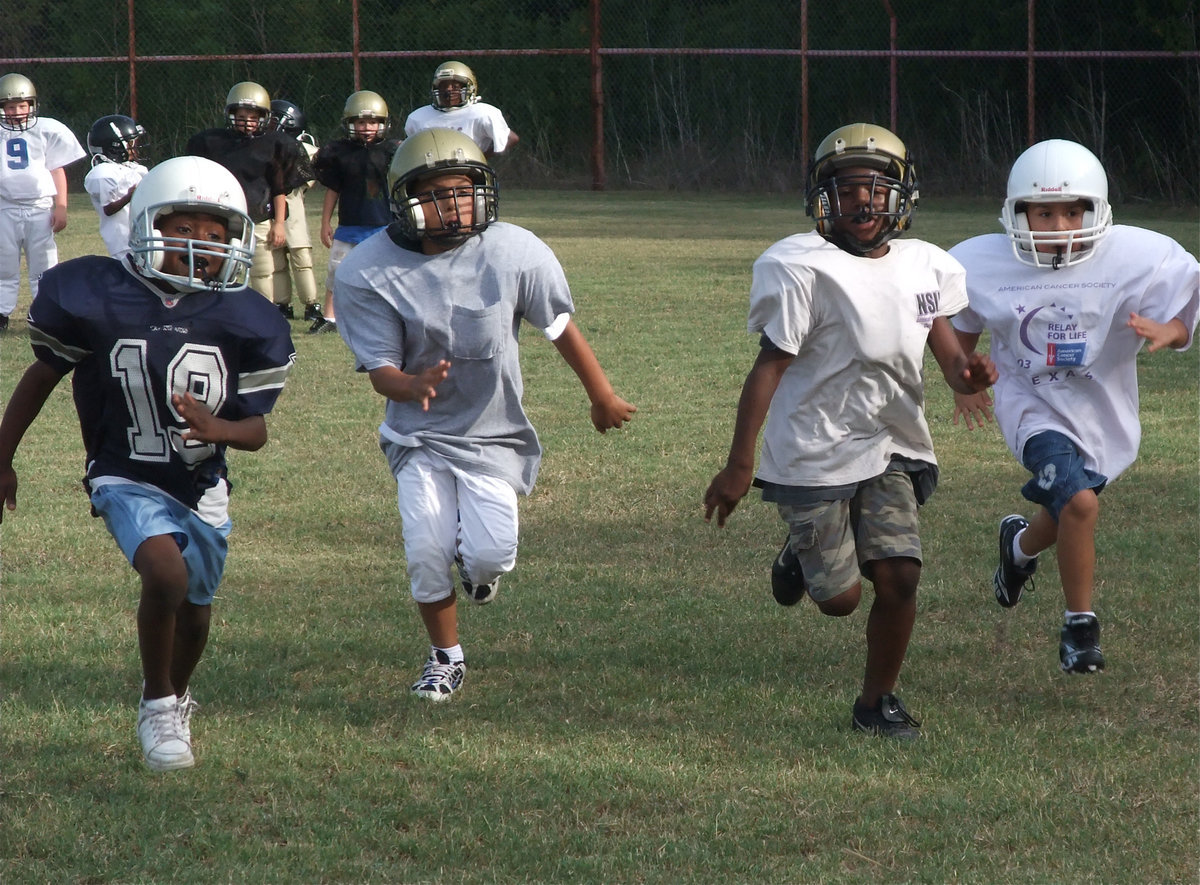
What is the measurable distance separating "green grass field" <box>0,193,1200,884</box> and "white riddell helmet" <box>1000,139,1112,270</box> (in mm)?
1234

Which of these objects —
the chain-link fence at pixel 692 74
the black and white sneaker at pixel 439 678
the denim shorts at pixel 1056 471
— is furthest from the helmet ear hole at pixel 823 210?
the chain-link fence at pixel 692 74

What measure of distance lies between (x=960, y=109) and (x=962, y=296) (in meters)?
20.7

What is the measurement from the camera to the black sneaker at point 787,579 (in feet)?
15.6

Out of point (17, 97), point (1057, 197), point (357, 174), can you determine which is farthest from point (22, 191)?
point (1057, 197)

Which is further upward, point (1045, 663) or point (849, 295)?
point (849, 295)

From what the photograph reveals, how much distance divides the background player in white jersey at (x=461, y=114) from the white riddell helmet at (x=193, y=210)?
27.0 ft

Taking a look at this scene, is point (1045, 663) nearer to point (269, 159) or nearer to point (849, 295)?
point (849, 295)

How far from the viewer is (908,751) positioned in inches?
163

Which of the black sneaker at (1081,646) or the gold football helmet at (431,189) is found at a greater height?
the gold football helmet at (431,189)

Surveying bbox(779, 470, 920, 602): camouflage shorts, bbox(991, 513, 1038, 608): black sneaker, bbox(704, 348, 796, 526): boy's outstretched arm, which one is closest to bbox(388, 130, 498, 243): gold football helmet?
bbox(704, 348, 796, 526): boy's outstretched arm

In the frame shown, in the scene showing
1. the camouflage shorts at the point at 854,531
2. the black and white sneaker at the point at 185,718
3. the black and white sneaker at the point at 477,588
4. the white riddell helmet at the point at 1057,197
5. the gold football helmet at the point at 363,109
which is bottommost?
the black and white sneaker at the point at 185,718

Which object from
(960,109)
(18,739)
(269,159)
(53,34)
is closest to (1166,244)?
(18,739)

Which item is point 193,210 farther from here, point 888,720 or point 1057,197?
point 1057,197

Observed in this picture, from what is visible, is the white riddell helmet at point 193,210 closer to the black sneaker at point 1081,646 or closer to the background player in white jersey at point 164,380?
the background player in white jersey at point 164,380
